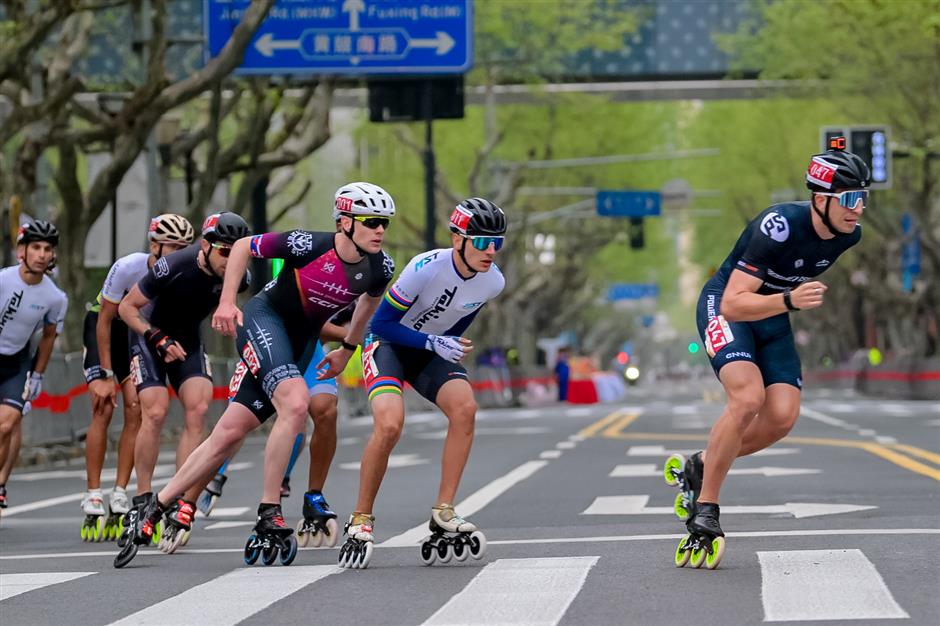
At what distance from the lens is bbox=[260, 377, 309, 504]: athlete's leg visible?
34.0 feet

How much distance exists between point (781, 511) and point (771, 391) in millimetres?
3219

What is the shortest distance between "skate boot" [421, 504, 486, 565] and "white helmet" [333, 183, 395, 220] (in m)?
1.49

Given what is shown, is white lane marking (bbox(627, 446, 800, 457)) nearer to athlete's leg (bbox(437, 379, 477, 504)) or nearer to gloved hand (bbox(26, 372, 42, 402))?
gloved hand (bbox(26, 372, 42, 402))

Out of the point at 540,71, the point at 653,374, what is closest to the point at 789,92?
the point at 540,71

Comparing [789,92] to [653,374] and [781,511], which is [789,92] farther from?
[653,374]

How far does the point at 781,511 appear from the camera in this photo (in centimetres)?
1316

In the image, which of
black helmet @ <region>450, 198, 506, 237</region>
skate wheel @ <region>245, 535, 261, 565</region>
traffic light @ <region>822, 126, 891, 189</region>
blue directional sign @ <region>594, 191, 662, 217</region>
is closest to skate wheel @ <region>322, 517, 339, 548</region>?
skate wheel @ <region>245, 535, 261, 565</region>

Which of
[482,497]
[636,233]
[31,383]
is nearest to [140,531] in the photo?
[31,383]

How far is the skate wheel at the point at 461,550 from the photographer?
33.2 ft

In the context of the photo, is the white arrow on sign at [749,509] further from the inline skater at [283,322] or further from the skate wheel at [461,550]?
the inline skater at [283,322]

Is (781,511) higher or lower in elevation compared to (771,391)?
lower

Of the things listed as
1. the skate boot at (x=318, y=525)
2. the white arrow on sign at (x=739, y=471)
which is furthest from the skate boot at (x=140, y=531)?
the white arrow on sign at (x=739, y=471)

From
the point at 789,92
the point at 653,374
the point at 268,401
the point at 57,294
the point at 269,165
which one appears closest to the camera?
the point at 268,401

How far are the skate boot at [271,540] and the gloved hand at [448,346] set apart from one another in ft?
3.51
